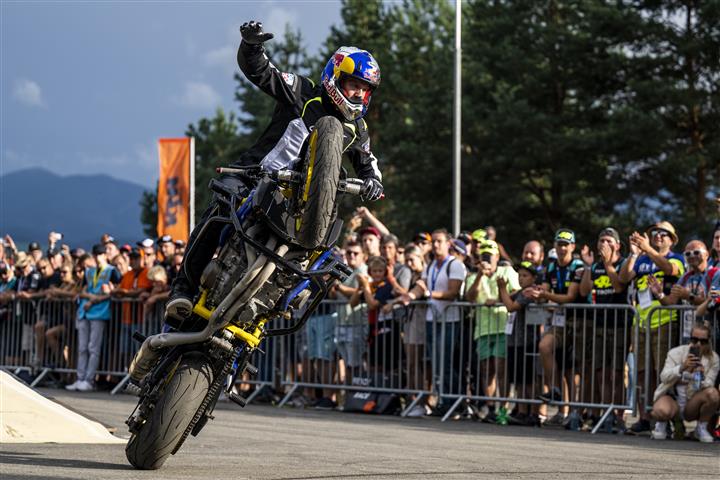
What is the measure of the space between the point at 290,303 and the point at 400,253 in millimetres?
9936

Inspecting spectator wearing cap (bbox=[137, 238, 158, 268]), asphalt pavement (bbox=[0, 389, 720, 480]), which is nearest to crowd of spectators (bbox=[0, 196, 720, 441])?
spectator wearing cap (bbox=[137, 238, 158, 268])

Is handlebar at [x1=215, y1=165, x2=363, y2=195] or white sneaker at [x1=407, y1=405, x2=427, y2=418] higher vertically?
handlebar at [x1=215, y1=165, x2=363, y2=195]

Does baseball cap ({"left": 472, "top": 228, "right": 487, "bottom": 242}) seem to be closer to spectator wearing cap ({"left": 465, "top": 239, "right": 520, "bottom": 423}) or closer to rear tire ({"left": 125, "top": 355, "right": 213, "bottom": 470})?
spectator wearing cap ({"left": 465, "top": 239, "right": 520, "bottom": 423})

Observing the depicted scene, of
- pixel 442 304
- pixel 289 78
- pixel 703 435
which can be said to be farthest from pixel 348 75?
pixel 442 304

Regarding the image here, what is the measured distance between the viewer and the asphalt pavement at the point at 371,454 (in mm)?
8055

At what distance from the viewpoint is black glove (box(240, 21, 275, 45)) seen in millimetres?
7605

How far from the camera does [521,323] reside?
14977 mm

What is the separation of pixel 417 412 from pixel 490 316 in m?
1.49

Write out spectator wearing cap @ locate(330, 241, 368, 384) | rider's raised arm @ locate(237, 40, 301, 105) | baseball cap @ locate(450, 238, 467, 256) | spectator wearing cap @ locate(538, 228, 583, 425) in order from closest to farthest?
1. rider's raised arm @ locate(237, 40, 301, 105)
2. spectator wearing cap @ locate(538, 228, 583, 425)
3. baseball cap @ locate(450, 238, 467, 256)
4. spectator wearing cap @ locate(330, 241, 368, 384)

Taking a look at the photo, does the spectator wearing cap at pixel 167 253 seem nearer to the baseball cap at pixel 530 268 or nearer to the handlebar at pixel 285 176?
the baseball cap at pixel 530 268

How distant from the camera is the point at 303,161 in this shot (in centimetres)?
742

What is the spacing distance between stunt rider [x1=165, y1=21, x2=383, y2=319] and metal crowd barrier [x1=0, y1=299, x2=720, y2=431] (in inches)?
263

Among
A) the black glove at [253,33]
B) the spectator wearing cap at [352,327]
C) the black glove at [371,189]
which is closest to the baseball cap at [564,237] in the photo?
the spectator wearing cap at [352,327]

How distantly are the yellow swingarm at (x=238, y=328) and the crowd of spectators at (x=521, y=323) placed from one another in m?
6.42
